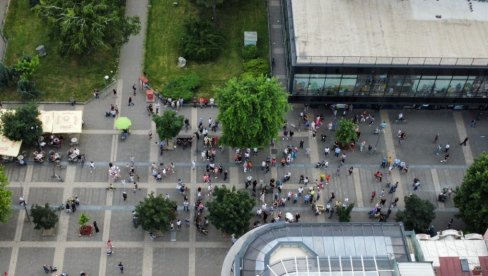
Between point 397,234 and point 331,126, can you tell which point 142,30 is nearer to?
point 331,126

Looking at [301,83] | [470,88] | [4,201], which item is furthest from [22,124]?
[470,88]

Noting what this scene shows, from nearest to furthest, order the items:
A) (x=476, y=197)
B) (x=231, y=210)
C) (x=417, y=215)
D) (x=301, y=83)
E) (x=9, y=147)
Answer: (x=476, y=197), (x=231, y=210), (x=417, y=215), (x=9, y=147), (x=301, y=83)

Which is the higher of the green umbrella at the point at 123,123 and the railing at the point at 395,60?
the railing at the point at 395,60

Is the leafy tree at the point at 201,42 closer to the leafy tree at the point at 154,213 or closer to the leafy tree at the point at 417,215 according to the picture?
the leafy tree at the point at 154,213

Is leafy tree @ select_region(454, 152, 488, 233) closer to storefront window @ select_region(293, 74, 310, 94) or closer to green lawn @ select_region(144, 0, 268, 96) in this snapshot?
storefront window @ select_region(293, 74, 310, 94)

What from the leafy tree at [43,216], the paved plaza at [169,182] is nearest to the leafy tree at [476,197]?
the paved plaza at [169,182]

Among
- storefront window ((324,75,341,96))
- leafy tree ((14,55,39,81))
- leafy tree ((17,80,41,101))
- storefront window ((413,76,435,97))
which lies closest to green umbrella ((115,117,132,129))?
leafy tree ((17,80,41,101))

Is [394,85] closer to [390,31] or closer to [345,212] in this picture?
[390,31]
